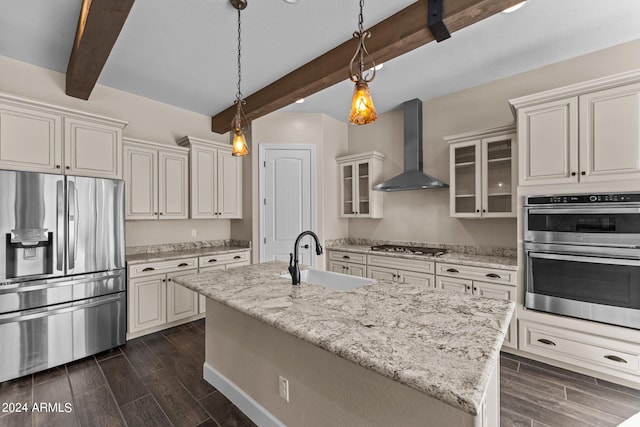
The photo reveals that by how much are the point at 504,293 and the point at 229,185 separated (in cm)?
365

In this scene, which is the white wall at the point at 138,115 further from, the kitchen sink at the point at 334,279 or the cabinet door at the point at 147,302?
the kitchen sink at the point at 334,279

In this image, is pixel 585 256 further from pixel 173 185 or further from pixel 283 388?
pixel 173 185

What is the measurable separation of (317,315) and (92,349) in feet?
8.76

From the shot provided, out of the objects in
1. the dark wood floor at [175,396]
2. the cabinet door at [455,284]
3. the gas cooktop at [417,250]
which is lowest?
the dark wood floor at [175,396]

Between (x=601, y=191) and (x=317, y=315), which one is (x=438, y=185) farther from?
(x=317, y=315)

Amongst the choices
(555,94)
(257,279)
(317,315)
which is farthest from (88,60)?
(555,94)

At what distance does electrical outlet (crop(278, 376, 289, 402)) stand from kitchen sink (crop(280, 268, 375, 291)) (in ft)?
2.18

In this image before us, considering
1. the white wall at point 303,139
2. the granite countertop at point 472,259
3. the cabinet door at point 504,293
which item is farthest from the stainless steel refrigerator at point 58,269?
the cabinet door at point 504,293

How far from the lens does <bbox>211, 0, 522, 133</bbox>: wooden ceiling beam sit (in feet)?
6.02

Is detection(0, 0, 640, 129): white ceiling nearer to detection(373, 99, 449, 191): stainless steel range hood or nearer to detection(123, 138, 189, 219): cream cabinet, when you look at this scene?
detection(373, 99, 449, 191): stainless steel range hood

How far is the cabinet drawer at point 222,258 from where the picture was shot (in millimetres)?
3611

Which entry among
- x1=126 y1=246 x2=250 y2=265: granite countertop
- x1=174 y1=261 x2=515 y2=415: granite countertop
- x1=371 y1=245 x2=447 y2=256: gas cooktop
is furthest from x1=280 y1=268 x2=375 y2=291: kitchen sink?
x1=126 y1=246 x2=250 y2=265: granite countertop

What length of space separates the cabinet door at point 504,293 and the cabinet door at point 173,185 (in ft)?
11.8

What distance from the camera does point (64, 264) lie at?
252 centimetres
